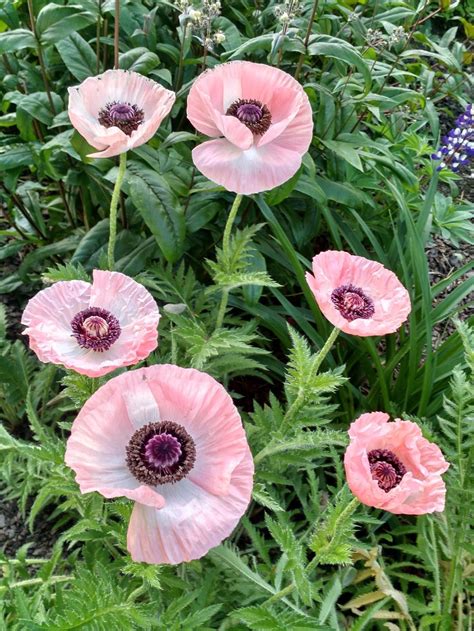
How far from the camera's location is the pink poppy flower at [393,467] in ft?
2.52

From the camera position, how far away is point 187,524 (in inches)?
30.5

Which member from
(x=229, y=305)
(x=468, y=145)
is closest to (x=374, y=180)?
(x=229, y=305)

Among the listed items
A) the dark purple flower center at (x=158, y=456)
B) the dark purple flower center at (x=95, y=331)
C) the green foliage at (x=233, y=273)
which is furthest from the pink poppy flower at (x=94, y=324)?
the green foliage at (x=233, y=273)

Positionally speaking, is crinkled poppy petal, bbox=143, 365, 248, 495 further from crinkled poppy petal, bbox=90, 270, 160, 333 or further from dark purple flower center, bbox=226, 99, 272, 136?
dark purple flower center, bbox=226, 99, 272, 136

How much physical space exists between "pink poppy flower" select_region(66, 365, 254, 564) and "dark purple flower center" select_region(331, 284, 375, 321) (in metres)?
0.24

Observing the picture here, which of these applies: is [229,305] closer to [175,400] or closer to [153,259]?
[153,259]

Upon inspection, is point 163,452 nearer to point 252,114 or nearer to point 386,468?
point 386,468

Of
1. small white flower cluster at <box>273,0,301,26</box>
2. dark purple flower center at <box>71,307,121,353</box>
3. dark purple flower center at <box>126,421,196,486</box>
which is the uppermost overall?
small white flower cluster at <box>273,0,301,26</box>

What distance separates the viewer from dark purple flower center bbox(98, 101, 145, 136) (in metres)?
1.03

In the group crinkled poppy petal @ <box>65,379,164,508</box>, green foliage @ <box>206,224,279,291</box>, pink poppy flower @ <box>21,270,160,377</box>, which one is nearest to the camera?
crinkled poppy petal @ <box>65,379,164,508</box>

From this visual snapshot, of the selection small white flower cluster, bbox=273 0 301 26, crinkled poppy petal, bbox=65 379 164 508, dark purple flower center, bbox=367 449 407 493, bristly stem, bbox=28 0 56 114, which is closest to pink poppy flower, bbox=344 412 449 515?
dark purple flower center, bbox=367 449 407 493

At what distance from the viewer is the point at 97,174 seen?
59.8 inches

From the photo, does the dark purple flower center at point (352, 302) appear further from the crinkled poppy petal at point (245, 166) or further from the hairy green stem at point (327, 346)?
the crinkled poppy petal at point (245, 166)

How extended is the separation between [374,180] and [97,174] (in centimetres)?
72
